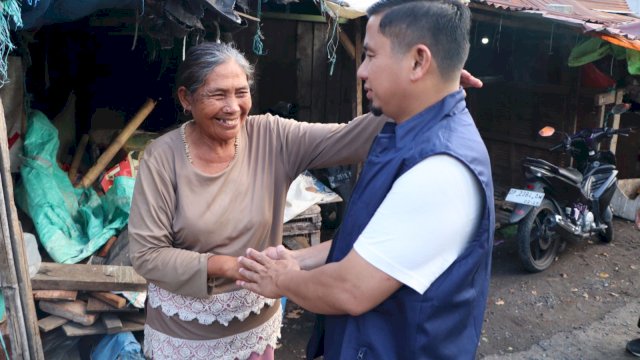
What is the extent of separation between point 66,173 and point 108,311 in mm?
1300

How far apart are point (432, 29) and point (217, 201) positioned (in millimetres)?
1069

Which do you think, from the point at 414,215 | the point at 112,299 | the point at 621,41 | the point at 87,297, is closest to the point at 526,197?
the point at 621,41

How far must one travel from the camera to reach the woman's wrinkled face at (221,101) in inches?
80.9

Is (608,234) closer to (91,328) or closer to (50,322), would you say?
(91,328)

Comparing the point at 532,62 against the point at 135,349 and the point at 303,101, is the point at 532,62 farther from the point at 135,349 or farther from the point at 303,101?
the point at 135,349

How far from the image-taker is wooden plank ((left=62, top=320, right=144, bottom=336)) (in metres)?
3.45

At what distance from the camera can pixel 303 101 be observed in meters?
6.59

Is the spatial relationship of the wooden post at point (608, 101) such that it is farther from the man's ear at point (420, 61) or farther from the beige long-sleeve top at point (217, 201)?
the man's ear at point (420, 61)

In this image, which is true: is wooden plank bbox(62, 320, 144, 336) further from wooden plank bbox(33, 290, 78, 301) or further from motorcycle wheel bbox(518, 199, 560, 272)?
motorcycle wheel bbox(518, 199, 560, 272)

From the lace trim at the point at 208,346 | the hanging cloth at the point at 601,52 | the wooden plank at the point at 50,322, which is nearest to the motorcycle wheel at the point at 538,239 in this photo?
the hanging cloth at the point at 601,52

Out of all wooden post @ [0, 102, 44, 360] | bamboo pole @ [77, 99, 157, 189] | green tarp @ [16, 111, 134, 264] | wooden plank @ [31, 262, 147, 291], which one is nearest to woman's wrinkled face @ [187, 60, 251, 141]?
wooden post @ [0, 102, 44, 360]

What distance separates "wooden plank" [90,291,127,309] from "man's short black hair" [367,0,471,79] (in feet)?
9.14

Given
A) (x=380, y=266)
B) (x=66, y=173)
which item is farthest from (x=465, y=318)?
(x=66, y=173)

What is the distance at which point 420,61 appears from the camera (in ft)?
4.52
